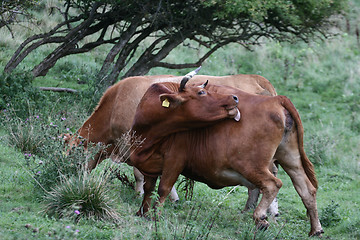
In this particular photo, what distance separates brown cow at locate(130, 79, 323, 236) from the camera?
23.5 ft

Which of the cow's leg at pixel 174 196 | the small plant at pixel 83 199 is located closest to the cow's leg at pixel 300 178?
the cow's leg at pixel 174 196

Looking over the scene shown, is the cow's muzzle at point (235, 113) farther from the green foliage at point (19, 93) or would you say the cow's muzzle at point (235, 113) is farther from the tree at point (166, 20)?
the green foliage at point (19, 93)

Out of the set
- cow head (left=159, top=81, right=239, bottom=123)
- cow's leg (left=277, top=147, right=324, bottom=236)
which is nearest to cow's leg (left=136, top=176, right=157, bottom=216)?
cow head (left=159, top=81, right=239, bottom=123)

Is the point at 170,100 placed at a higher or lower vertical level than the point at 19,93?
higher

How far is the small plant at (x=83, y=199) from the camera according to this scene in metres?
6.74

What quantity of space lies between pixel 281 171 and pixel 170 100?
710 centimetres

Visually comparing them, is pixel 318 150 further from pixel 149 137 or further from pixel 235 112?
pixel 149 137

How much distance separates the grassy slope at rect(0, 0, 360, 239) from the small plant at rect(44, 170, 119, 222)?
21cm

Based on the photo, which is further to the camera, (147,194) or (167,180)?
(147,194)

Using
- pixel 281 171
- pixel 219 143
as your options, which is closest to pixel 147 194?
pixel 219 143

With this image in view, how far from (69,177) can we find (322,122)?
40.5ft

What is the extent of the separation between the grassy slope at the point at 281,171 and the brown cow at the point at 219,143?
51 centimetres

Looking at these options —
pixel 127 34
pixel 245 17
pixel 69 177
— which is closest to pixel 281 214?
pixel 69 177

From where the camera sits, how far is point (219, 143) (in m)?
7.33
